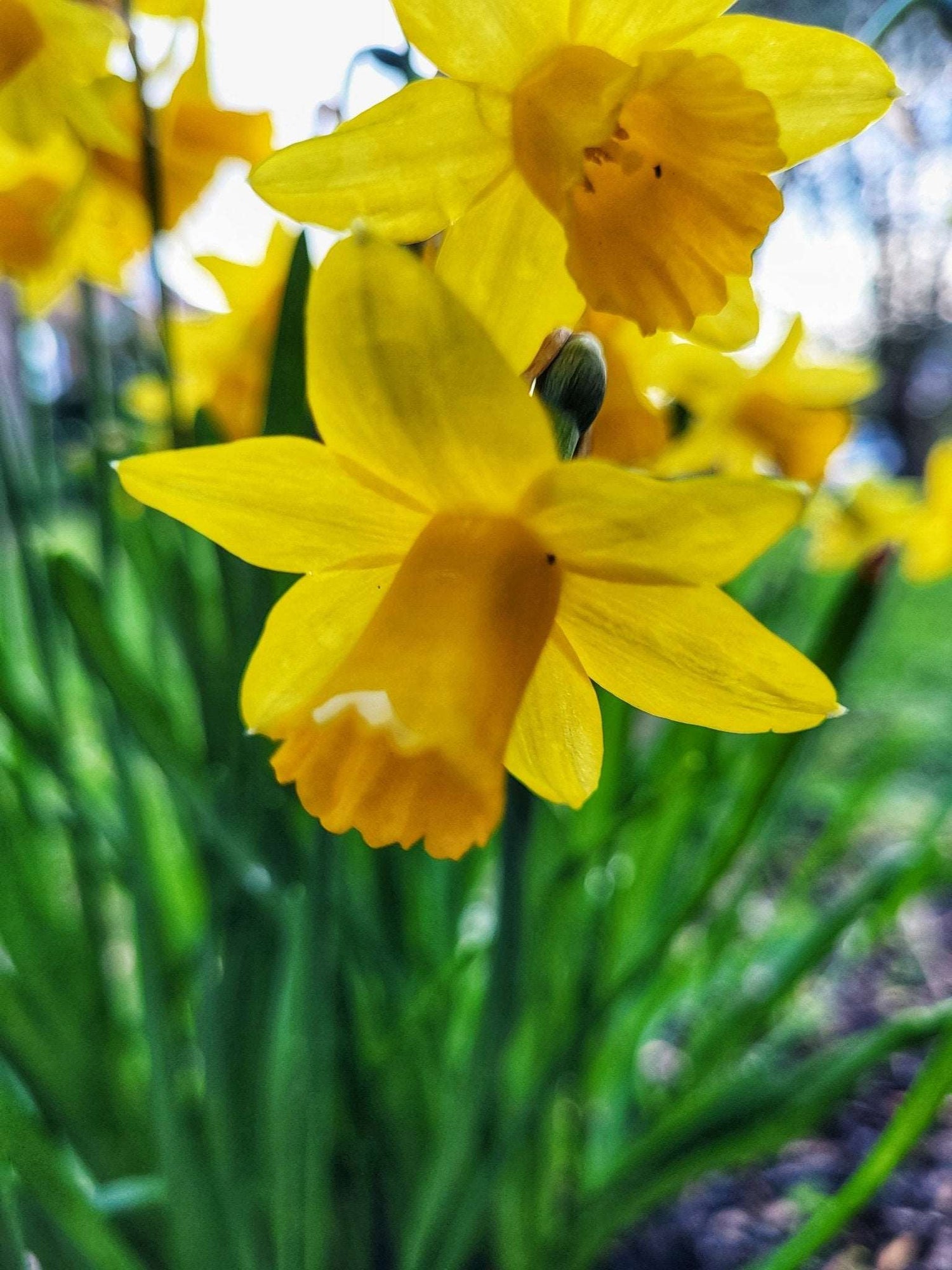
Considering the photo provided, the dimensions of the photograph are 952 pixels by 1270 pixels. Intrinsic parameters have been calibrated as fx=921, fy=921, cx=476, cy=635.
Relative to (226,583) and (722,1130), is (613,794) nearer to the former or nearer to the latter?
(722,1130)

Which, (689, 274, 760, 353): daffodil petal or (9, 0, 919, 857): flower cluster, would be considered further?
(689, 274, 760, 353): daffodil petal

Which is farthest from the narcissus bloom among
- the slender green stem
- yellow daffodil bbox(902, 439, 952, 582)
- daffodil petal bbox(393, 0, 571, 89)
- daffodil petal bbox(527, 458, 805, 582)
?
yellow daffodil bbox(902, 439, 952, 582)

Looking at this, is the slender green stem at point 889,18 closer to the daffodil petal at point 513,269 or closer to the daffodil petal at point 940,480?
the daffodil petal at point 513,269

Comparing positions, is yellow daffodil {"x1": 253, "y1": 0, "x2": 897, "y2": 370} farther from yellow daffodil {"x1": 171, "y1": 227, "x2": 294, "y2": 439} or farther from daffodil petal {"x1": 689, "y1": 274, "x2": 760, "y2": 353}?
yellow daffodil {"x1": 171, "y1": 227, "x2": 294, "y2": 439}

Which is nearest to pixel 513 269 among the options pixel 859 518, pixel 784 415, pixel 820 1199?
pixel 784 415

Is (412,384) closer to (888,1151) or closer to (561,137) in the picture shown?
(561,137)

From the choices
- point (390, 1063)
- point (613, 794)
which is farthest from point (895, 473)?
point (390, 1063)

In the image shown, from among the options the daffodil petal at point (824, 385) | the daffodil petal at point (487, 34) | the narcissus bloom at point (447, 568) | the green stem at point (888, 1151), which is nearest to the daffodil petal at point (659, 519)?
the narcissus bloom at point (447, 568)
